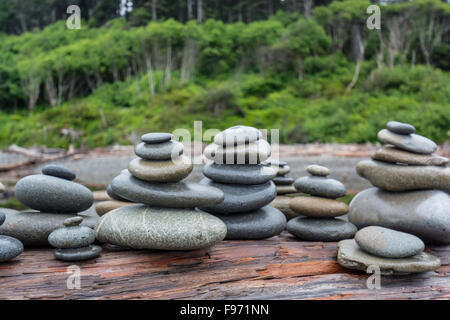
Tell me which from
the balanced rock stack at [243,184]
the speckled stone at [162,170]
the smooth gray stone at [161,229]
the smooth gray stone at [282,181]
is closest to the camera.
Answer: the smooth gray stone at [161,229]

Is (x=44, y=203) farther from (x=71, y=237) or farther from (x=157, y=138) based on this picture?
(x=157, y=138)

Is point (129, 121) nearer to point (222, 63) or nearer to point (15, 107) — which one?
point (222, 63)

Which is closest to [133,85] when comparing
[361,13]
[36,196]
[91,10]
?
[91,10]

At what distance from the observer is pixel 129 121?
111 feet

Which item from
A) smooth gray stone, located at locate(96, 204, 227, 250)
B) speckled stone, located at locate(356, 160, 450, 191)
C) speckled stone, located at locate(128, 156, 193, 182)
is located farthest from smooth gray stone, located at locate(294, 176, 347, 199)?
speckled stone, located at locate(128, 156, 193, 182)

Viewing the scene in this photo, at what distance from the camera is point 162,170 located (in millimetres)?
4473

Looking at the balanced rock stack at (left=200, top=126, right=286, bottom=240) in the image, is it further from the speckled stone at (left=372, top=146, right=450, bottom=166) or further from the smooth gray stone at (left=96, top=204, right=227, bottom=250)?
the speckled stone at (left=372, top=146, right=450, bottom=166)

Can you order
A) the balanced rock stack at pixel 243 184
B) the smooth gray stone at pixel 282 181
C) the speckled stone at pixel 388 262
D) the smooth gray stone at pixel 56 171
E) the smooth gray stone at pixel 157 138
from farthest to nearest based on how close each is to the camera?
the smooth gray stone at pixel 282 181
the balanced rock stack at pixel 243 184
the smooth gray stone at pixel 56 171
the smooth gray stone at pixel 157 138
the speckled stone at pixel 388 262

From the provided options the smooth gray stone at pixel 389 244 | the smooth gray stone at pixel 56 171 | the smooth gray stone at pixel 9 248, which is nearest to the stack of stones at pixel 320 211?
the smooth gray stone at pixel 389 244

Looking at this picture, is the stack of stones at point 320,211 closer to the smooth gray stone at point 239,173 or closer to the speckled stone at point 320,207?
the speckled stone at point 320,207

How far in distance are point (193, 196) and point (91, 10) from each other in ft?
182

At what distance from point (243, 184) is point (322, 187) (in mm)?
1108

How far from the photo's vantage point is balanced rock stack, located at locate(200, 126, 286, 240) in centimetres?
513

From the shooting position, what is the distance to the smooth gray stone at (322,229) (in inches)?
208
